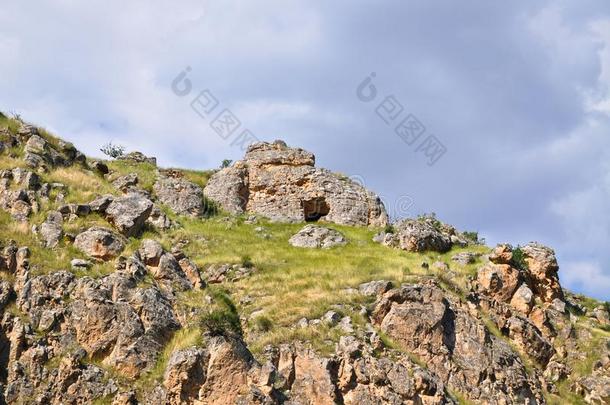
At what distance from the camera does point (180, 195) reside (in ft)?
146

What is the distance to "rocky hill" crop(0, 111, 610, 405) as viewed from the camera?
18.7 metres

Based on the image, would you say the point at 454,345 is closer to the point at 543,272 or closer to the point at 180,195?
the point at 543,272

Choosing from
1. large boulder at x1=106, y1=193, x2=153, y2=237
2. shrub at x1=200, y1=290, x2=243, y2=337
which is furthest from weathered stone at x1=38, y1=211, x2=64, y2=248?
shrub at x1=200, y1=290, x2=243, y2=337

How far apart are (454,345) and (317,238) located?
48.5ft

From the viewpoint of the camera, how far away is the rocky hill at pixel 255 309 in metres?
18.7

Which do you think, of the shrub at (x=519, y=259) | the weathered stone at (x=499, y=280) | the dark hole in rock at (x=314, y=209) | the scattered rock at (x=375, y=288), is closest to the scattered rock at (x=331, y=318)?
the scattered rock at (x=375, y=288)

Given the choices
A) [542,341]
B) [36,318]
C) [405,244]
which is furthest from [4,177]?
[542,341]

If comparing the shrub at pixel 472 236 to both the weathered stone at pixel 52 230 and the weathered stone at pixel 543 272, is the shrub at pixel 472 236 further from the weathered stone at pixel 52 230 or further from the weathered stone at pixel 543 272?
the weathered stone at pixel 52 230

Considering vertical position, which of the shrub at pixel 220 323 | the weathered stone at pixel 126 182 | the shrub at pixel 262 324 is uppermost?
the weathered stone at pixel 126 182

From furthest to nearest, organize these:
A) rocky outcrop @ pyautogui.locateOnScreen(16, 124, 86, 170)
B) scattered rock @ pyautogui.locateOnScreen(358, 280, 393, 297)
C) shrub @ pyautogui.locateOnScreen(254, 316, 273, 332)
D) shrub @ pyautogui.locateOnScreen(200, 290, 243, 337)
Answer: rocky outcrop @ pyautogui.locateOnScreen(16, 124, 86, 170) → scattered rock @ pyautogui.locateOnScreen(358, 280, 393, 297) → shrub @ pyautogui.locateOnScreen(254, 316, 273, 332) → shrub @ pyautogui.locateOnScreen(200, 290, 243, 337)

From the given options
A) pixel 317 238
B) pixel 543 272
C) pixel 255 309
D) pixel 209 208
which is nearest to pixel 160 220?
pixel 209 208

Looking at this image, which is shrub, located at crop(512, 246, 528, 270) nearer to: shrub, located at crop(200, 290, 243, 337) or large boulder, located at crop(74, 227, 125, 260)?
shrub, located at crop(200, 290, 243, 337)

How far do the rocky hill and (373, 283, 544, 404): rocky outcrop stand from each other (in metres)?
0.06

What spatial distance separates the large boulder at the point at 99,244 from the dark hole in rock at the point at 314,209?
25455 millimetres
